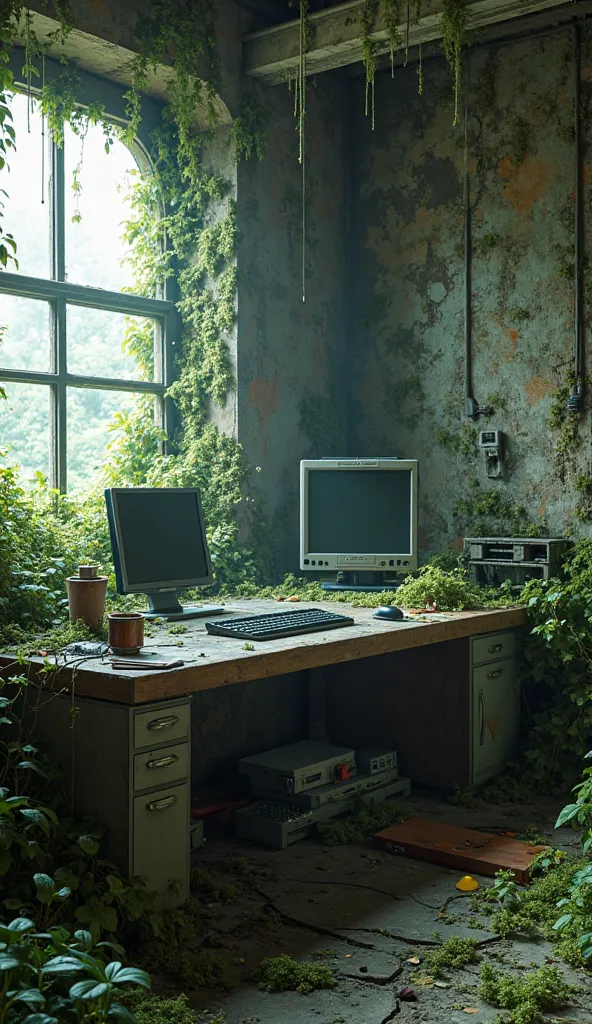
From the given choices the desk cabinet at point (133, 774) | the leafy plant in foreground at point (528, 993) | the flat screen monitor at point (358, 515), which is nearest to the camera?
the leafy plant in foreground at point (528, 993)

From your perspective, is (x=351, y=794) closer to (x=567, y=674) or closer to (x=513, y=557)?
(x=567, y=674)

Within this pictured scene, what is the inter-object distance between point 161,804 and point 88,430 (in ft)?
7.59

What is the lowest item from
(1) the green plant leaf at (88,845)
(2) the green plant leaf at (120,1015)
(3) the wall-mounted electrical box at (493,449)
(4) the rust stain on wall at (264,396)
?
(2) the green plant leaf at (120,1015)

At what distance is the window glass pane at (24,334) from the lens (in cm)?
428

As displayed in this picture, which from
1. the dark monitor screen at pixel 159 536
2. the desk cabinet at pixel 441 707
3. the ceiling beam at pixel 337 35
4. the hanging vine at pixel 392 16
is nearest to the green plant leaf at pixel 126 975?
the dark monitor screen at pixel 159 536

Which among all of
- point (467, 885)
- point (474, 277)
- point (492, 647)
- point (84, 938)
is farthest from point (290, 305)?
point (84, 938)

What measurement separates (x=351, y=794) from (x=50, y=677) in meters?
1.73

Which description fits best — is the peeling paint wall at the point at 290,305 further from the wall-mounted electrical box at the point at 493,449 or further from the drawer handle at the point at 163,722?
the drawer handle at the point at 163,722

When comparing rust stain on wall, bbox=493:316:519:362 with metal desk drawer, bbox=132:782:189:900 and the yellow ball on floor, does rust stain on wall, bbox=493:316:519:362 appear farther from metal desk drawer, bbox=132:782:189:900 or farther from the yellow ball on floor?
metal desk drawer, bbox=132:782:189:900

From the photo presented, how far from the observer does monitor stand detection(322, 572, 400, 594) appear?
4.68 metres

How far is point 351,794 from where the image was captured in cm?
412

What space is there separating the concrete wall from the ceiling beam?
464 millimetres

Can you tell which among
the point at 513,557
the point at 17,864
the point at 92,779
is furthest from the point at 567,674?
the point at 17,864

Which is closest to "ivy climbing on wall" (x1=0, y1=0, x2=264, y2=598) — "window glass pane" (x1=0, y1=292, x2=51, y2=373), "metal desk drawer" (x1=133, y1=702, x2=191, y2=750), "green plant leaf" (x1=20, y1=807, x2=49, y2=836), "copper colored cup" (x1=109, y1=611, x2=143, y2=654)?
"window glass pane" (x1=0, y1=292, x2=51, y2=373)
